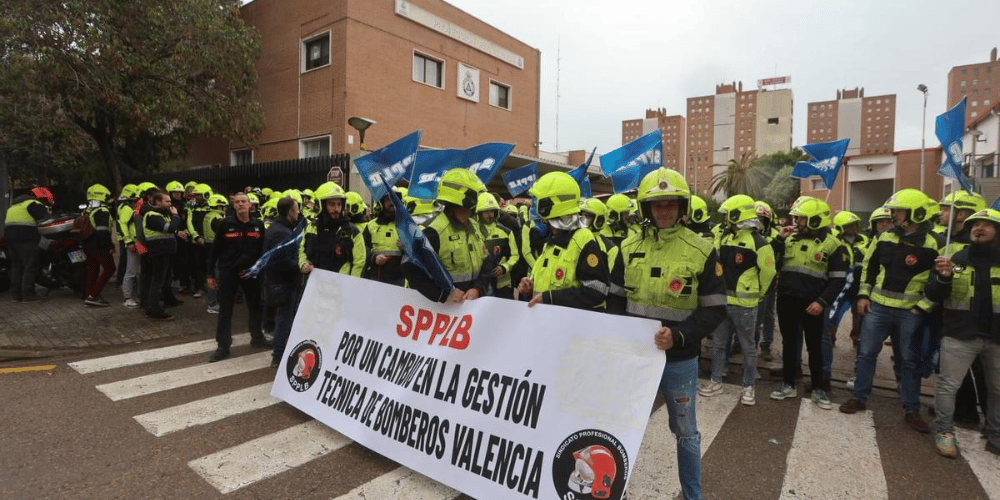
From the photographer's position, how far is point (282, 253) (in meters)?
6.39

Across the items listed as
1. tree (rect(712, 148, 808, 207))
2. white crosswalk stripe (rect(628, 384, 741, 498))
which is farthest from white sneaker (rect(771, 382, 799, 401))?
tree (rect(712, 148, 808, 207))

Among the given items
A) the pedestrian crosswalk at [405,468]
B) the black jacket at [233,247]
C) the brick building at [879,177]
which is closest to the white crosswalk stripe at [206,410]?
the pedestrian crosswalk at [405,468]

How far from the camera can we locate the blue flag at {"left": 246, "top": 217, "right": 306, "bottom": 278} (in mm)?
6137

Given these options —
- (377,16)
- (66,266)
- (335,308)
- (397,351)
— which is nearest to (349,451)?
(397,351)

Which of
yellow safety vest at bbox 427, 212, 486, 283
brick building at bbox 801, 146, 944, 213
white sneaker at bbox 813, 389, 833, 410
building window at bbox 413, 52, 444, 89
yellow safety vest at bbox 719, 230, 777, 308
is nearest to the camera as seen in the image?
yellow safety vest at bbox 427, 212, 486, 283

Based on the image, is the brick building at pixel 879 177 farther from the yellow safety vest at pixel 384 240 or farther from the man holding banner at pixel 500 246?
the yellow safety vest at pixel 384 240

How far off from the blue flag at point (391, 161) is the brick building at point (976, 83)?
8874 cm

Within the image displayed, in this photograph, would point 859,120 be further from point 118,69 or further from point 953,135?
point 118,69

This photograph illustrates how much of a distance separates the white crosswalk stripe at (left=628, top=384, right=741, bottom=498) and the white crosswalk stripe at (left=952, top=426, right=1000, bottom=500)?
6.05ft

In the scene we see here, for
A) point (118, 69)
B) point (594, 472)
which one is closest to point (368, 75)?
point (118, 69)

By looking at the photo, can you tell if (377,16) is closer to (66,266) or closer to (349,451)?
(66,266)

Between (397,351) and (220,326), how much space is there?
373 cm

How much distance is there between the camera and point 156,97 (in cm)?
1339

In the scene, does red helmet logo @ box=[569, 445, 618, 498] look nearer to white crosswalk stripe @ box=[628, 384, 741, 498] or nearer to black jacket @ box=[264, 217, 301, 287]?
white crosswalk stripe @ box=[628, 384, 741, 498]
